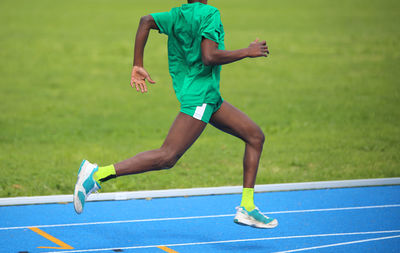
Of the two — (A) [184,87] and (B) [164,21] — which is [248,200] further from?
(B) [164,21]

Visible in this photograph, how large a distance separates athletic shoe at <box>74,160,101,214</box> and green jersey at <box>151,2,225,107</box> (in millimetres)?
965

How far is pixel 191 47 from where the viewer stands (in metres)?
5.54

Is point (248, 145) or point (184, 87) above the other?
point (184, 87)

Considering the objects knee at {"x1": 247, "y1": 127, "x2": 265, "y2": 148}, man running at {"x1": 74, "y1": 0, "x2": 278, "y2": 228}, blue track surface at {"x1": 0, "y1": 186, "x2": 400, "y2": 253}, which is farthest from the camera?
blue track surface at {"x1": 0, "y1": 186, "x2": 400, "y2": 253}

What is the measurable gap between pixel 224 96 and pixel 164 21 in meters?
10.2

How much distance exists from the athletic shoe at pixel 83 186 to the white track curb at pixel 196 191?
1886 mm

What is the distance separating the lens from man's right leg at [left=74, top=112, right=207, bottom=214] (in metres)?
5.48

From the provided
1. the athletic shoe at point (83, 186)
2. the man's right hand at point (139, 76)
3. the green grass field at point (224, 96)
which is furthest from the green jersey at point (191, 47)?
the green grass field at point (224, 96)

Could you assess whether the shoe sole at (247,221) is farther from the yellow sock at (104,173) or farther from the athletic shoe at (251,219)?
the yellow sock at (104,173)

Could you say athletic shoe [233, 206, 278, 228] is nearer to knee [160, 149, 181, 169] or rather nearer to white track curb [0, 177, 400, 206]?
knee [160, 149, 181, 169]

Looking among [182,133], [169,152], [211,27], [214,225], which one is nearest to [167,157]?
[169,152]

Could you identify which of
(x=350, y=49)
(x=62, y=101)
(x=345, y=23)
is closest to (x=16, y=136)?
(x=62, y=101)

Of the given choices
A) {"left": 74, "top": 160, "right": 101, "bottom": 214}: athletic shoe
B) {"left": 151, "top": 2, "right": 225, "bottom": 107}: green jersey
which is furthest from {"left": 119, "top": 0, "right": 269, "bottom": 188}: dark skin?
{"left": 74, "top": 160, "right": 101, "bottom": 214}: athletic shoe

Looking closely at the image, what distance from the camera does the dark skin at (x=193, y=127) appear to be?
209 inches
